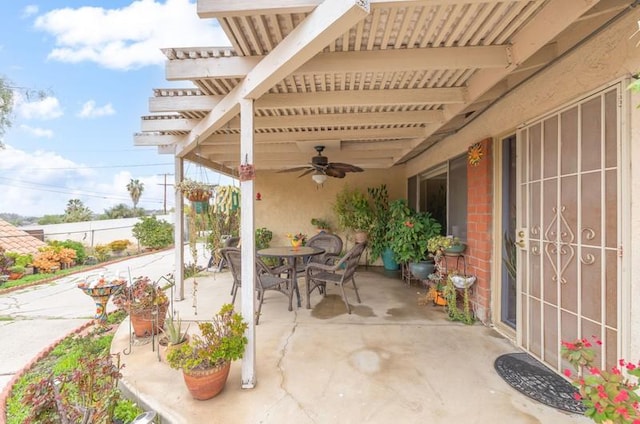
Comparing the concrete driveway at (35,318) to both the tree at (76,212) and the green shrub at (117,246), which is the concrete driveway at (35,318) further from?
the tree at (76,212)

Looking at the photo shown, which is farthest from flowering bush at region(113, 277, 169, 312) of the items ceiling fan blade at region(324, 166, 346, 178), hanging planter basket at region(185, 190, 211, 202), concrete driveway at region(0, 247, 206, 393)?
ceiling fan blade at region(324, 166, 346, 178)

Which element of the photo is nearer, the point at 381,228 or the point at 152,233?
the point at 381,228

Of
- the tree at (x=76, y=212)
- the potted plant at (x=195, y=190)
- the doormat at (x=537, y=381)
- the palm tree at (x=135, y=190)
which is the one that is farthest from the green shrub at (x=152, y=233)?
the palm tree at (x=135, y=190)

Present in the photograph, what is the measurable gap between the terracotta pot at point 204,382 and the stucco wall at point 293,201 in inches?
212

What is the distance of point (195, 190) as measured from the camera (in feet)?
12.2

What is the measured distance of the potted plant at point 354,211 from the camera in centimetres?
662

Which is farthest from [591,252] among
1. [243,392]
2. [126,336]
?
[126,336]

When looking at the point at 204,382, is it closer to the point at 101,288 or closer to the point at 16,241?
the point at 101,288

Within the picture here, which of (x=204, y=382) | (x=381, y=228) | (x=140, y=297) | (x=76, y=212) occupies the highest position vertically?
(x=76, y=212)

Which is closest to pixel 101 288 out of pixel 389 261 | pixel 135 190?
pixel 389 261

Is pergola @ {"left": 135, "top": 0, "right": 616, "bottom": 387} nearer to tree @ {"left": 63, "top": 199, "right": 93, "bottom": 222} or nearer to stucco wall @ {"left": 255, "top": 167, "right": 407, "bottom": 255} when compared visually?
stucco wall @ {"left": 255, "top": 167, "right": 407, "bottom": 255}

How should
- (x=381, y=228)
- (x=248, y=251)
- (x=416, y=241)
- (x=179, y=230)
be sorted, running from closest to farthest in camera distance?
(x=248, y=251) → (x=179, y=230) → (x=416, y=241) → (x=381, y=228)

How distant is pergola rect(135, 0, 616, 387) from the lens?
1.68 m

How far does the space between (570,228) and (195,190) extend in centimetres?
394
